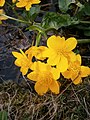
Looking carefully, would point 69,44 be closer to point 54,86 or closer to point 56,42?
point 56,42

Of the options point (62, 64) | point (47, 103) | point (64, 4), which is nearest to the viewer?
point (62, 64)

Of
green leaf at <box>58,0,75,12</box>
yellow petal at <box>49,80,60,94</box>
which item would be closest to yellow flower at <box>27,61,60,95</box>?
yellow petal at <box>49,80,60,94</box>

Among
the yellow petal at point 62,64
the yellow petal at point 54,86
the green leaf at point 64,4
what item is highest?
the green leaf at point 64,4

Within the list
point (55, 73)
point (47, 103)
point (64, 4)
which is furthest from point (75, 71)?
point (64, 4)

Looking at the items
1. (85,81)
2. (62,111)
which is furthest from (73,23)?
(62,111)

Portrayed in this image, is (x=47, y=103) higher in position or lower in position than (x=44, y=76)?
lower

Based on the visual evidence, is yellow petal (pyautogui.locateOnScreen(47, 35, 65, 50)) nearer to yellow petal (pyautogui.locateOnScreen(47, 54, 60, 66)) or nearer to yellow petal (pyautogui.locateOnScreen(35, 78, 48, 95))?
yellow petal (pyautogui.locateOnScreen(47, 54, 60, 66))

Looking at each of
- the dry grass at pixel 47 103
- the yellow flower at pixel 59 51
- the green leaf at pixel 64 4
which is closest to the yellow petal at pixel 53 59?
the yellow flower at pixel 59 51

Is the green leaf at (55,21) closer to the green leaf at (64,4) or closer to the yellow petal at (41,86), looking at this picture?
the green leaf at (64,4)
